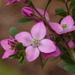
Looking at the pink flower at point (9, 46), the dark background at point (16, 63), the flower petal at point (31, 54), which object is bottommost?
the dark background at point (16, 63)

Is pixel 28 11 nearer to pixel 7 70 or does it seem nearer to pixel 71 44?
pixel 71 44

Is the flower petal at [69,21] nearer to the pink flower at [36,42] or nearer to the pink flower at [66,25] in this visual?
the pink flower at [66,25]

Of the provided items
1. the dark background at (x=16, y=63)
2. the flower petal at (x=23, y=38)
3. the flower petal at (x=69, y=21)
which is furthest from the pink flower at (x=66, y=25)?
the dark background at (x=16, y=63)

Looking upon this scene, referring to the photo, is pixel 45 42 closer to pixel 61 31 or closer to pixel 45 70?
pixel 61 31

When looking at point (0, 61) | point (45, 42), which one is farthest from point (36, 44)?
point (0, 61)

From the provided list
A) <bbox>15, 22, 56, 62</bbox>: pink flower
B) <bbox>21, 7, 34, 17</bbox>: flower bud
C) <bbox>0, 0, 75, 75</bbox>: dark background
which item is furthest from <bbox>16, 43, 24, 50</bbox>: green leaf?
<bbox>0, 0, 75, 75</bbox>: dark background

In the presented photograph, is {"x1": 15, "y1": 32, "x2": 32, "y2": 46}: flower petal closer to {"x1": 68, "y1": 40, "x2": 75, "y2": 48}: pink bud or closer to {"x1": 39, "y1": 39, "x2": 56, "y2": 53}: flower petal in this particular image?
{"x1": 39, "y1": 39, "x2": 56, "y2": 53}: flower petal

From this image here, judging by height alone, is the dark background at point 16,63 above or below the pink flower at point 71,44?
below
